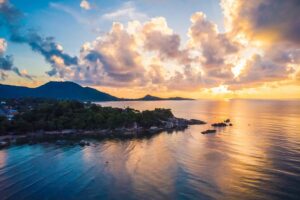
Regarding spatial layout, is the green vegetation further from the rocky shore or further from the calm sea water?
the calm sea water

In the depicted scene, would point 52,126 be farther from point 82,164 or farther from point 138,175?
point 138,175

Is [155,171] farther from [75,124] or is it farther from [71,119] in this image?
[71,119]

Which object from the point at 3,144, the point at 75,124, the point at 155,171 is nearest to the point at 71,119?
the point at 75,124

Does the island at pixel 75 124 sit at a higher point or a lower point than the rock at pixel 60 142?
higher

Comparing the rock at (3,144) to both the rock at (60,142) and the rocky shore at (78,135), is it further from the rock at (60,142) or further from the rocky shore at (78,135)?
the rock at (60,142)

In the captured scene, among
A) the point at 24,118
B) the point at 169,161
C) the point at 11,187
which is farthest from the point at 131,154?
the point at 24,118

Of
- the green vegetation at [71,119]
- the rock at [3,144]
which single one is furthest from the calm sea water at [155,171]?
the green vegetation at [71,119]
